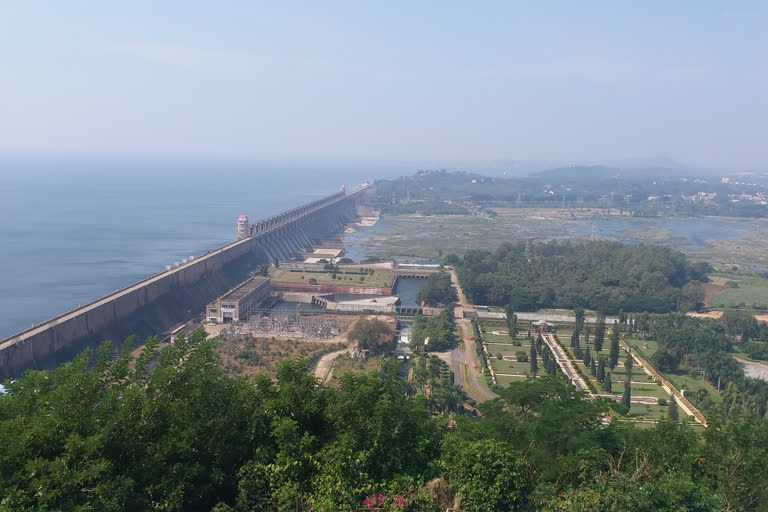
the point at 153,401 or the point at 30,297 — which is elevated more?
the point at 153,401

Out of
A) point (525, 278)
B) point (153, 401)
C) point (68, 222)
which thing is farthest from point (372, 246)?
point (153, 401)

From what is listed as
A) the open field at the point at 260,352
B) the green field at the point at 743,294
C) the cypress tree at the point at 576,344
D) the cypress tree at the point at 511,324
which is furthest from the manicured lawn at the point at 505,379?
the green field at the point at 743,294

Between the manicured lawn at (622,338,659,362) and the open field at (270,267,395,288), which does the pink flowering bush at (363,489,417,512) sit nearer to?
the manicured lawn at (622,338,659,362)

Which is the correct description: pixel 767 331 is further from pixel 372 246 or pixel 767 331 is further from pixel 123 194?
pixel 123 194

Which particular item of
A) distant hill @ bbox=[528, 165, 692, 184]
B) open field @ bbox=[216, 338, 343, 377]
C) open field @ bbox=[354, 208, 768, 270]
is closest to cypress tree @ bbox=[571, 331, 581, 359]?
open field @ bbox=[216, 338, 343, 377]

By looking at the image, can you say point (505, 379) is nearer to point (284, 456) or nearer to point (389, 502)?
point (284, 456)

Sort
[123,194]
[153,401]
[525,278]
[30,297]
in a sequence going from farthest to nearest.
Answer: [123,194]
[525,278]
[30,297]
[153,401]

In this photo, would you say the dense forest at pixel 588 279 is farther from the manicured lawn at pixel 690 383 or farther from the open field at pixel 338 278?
Result: the manicured lawn at pixel 690 383
